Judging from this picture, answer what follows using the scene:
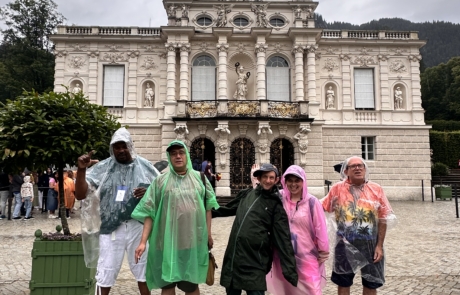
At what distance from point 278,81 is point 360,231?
2023cm

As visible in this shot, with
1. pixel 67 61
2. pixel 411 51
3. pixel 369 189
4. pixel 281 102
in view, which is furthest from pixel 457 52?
pixel 369 189

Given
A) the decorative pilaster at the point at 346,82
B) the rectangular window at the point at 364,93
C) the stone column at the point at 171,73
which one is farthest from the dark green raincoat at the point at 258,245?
the rectangular window at the point at 364,93

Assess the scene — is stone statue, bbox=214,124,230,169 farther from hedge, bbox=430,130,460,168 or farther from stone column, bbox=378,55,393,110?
hedge, bbox=430,130,460,168

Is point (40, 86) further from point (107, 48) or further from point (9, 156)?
point (9, 156)

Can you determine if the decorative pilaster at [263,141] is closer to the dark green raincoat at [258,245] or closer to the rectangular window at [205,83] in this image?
the rectangular window at [205,83]

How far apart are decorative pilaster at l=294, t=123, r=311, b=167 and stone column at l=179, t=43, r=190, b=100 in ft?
23.6

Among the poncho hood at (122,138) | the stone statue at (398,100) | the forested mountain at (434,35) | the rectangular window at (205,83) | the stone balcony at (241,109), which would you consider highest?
the forested mountain at (434,35)

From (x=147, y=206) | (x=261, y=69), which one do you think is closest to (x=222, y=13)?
(x=261, y=69)

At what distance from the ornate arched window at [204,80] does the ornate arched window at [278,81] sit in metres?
3.55

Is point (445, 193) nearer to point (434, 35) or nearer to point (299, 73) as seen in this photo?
point (299, 73)

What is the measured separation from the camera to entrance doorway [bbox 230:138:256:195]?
71.5 feet

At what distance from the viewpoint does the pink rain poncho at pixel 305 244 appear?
3787mm

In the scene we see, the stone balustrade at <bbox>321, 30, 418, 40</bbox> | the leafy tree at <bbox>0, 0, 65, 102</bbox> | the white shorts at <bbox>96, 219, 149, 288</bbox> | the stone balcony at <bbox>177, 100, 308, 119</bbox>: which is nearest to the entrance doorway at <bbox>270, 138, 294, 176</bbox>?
the stone balcony at <bbox>177, 100, 308, 119</bbox>

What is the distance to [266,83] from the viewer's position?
23.5m
